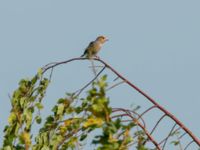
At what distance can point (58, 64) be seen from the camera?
225 inches

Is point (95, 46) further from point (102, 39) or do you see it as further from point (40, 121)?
point (40, 121)

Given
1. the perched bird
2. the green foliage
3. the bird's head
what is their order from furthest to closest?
the bird's head
the perched bird
the green foliage

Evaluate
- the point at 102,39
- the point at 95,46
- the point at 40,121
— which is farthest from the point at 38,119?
the point at 102,39

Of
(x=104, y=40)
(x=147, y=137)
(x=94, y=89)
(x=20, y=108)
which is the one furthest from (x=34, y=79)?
(x=104, y=40)

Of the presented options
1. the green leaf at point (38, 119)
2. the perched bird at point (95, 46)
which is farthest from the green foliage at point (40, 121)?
the perched bird at point (95, 46)

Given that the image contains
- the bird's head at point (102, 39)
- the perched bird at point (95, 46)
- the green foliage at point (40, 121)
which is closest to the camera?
the green foliage at point (40, 121)

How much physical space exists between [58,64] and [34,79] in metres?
0.53

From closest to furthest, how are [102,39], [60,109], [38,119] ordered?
[60,109], [38,119], [102,39]

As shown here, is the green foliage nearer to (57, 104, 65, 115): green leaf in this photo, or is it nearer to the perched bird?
(57, 104, 65, 115): green leaf

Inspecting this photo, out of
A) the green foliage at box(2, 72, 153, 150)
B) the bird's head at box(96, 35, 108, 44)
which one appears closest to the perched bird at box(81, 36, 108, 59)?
the bird's head at box(96, 35, 108, 44)

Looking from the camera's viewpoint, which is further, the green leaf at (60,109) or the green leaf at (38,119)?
the green leaf at (38,119)

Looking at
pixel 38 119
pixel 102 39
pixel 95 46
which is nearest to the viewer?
pixel 38 119

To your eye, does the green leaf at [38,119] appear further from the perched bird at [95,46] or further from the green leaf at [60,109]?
the perched bird at [95,46]

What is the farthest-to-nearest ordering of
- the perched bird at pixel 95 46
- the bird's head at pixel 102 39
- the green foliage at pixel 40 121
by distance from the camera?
the bird's head at pixel 102 39
the perched bird at pixel 95 46
the green foliage at pixel 40 121
